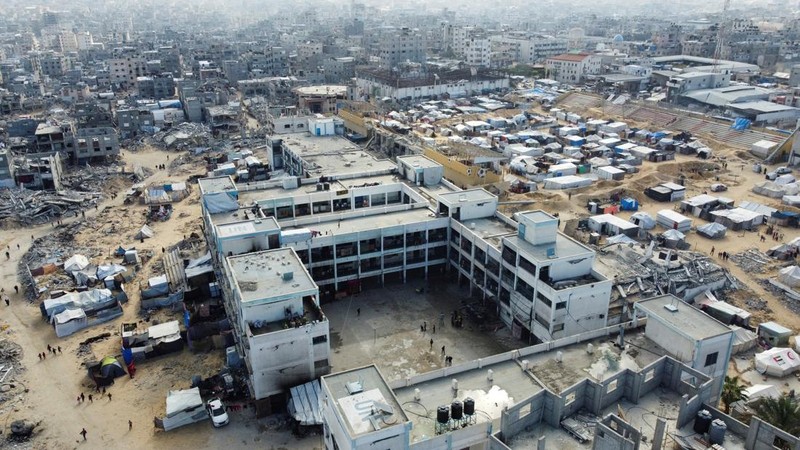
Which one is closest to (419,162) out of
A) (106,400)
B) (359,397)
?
(106,400)

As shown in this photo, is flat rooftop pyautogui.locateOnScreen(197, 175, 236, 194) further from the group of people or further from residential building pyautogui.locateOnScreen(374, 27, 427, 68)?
residential building pyautogui.locateOnScreen(374, 27, 427, 68)

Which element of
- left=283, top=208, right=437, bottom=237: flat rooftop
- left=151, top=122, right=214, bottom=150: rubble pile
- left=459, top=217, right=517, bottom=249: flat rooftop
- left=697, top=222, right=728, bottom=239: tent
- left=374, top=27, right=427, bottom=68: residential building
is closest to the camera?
left=459, top=217, right=517, bottom=249: flat rooftop

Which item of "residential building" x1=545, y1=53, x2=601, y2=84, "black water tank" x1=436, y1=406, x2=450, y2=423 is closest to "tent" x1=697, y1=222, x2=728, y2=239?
"black water tank" x1=436, y1=406, x2=450, y2=423

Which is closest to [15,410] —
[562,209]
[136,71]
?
[562,209]

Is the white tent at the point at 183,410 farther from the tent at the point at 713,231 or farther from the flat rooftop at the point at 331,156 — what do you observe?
the tent at the point at 713,231

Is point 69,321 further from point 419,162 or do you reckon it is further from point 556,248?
point 556,248

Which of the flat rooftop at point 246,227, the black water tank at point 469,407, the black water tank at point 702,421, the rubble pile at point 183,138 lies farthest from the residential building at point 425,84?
the black water tank at point 702,421
